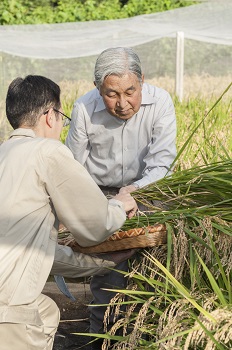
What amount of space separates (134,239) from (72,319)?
169cm

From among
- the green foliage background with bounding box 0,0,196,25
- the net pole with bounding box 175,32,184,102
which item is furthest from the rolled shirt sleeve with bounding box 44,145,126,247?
the green foliage background with bounding box 0,0,196,25

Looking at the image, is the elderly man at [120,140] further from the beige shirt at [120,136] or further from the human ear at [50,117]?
the human ear at [50,117]

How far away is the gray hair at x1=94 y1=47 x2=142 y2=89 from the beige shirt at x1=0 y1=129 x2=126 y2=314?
111 centimetres

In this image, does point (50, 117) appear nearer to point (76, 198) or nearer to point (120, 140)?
point (76, 198)

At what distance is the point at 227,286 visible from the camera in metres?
3.58

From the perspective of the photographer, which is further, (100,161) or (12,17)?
(12,17)

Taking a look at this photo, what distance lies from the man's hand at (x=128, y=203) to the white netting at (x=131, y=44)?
5.73 meters

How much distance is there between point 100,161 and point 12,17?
33.8 feet

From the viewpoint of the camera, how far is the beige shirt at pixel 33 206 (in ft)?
10.6

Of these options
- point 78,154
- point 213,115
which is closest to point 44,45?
point 213,115

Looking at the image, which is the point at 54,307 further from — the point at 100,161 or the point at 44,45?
the point at 44,45

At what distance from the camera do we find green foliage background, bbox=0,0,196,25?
48.6ft

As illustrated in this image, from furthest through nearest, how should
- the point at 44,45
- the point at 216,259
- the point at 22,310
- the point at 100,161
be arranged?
the point at 44,45 → the point at 100,161 → the point at 216,259 → the point at 22,310

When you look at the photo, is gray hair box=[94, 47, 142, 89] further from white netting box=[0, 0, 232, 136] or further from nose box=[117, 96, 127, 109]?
white netting box=[0, 0, 232, 136]
